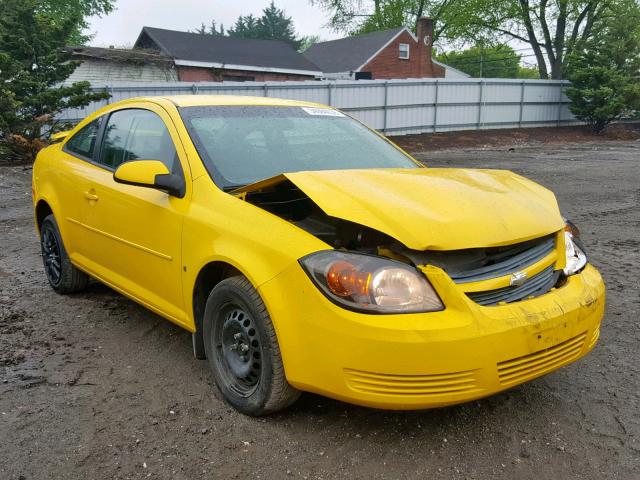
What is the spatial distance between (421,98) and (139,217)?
20.6 m

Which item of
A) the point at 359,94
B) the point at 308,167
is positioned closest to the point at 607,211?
the point at 308,167

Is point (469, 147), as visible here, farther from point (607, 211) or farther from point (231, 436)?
point (231, 436)

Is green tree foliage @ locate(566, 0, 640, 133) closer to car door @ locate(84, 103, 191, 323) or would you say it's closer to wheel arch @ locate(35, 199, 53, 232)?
wheel arch @ locate(35, 199, 53, 232)

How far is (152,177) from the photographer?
3158 mm

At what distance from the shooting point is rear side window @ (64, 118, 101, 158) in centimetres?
442

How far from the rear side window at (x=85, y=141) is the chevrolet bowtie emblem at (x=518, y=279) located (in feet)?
10.5

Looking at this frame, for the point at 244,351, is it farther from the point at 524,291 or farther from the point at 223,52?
the point at 223,52

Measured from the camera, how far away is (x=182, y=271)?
315 centimetres

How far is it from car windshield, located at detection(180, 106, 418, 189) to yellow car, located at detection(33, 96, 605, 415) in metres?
0.01

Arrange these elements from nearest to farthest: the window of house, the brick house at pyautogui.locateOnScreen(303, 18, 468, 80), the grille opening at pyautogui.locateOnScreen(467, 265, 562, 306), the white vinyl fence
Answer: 1. the grille opening at pyautogui.locateOnScreen(467, 265, 562, 306)
2. the white vinyl fence
3. the brick house at pyautogui.locateOnScreen(303, 18, 468, 80)
4. the window of house

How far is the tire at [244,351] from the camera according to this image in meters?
2.64

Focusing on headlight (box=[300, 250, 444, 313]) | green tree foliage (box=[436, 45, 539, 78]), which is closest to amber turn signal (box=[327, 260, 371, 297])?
headlight (box=[300, 250, 444, 313])

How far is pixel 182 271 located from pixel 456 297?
150 centimetres

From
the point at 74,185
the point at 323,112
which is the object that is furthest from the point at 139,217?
the point at 323,112
